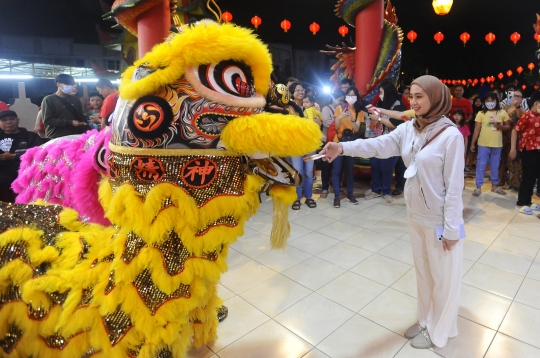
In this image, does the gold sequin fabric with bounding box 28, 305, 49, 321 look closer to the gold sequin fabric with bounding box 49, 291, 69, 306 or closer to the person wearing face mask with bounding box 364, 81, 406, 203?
the gold sequin fabric with bounding box 49, 291, 69, 306

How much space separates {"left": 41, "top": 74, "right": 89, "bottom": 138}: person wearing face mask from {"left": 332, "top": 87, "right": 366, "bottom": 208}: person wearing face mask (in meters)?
2.78

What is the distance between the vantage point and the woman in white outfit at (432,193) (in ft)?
4.73

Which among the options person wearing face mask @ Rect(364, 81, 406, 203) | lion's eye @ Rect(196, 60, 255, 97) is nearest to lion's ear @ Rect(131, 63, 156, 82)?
lion's eye @ Rect(196, 60, 255, 97)

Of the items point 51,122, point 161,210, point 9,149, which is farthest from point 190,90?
point 51,122

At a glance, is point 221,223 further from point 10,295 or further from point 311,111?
point 311,111

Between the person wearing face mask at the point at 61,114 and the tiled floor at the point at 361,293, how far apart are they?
197cm

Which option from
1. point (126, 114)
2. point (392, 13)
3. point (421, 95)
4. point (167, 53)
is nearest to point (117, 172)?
point (126, 114)

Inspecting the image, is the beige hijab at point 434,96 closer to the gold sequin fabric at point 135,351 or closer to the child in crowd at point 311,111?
the gold sequin fabric at point 135,351

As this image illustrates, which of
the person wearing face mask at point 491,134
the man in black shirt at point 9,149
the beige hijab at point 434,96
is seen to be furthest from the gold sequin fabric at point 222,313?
the person wearing face mask at point 491,134

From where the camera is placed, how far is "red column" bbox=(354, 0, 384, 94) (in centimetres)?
514

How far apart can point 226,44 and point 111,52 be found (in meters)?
12.4

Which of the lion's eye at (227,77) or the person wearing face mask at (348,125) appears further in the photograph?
the person wearing face mask at (348,125)

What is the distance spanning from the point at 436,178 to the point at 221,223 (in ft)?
3.29

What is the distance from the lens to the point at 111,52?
11.4m
